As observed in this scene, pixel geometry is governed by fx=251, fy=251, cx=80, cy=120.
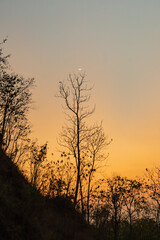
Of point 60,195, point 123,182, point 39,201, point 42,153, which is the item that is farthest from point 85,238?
point 123,182

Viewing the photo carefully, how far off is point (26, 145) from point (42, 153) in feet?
14.4

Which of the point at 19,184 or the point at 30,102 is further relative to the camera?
the point at 30,102

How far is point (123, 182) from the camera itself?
4566 cm

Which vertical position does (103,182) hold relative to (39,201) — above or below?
above

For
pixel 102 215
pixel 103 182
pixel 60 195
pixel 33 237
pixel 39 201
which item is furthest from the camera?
pixel 102 215

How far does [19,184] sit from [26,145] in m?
14.9

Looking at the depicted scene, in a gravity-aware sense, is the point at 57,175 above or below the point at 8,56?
below

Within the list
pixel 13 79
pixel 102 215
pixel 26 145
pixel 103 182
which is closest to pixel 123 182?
pixel 103 182

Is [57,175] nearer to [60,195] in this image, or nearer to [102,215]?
[60,195]

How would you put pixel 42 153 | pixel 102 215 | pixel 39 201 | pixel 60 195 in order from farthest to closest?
pixel 102 215, pixel 60 195, pixel 42 153, pixel 39 201

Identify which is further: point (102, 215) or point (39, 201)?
point (102, 215)

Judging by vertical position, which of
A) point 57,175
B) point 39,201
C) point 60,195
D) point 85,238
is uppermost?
point 57,175

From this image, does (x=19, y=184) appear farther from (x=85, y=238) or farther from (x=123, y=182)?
(x=123, y=182)

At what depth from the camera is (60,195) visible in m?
30.0
